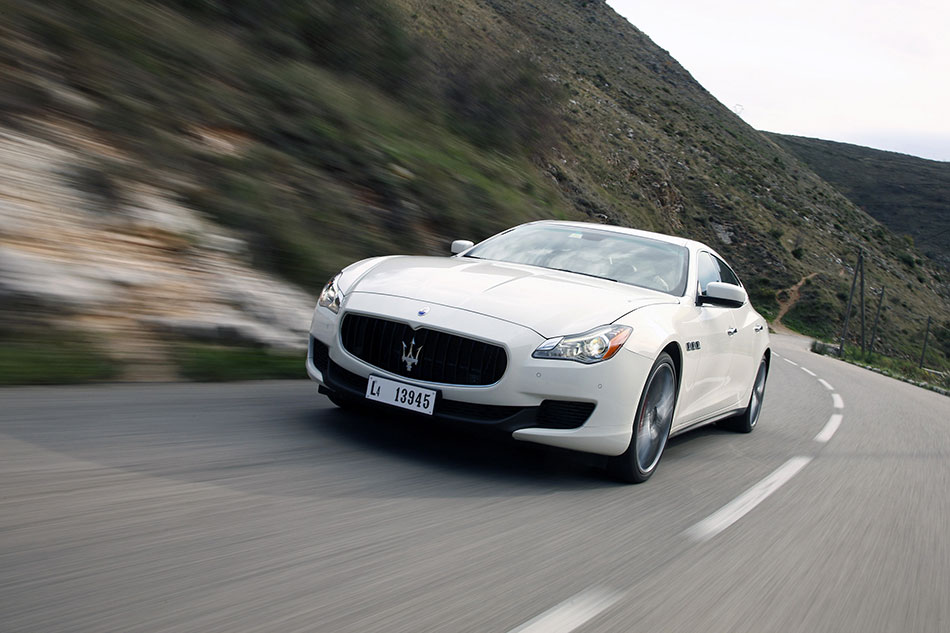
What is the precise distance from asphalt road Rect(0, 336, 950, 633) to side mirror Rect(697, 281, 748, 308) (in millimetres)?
1111

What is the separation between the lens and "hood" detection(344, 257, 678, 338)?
4738 millimetres

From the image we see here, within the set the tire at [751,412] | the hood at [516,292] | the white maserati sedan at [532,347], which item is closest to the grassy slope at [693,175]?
the tire at [751,412]

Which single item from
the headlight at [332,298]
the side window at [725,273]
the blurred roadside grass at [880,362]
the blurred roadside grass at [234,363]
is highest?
the side window at [725,273]

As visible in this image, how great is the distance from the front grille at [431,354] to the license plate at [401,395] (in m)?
0.08

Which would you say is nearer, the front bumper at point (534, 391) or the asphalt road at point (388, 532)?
the asphalt road at point (388, 532)

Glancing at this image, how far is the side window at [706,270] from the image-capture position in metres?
6.30

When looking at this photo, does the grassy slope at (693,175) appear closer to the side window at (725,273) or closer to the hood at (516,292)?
the side window at (725,273)

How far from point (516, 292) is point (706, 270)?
2143 mm

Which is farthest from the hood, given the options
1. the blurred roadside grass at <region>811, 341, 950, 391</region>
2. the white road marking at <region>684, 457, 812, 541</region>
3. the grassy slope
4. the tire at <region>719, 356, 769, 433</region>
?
the blurred roadside grass at <region>811, 341, 950, 391</region>

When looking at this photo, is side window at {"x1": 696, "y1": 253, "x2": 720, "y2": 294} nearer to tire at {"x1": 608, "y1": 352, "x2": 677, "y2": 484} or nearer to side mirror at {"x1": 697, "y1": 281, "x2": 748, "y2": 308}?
side mirror at {"x1": 697, "y1": 281, "x2": 748, "y2": 308}

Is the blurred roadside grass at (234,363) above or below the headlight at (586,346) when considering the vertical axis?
below

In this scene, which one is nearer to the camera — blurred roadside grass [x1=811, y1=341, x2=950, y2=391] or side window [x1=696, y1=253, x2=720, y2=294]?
side window [x1=696, y1=253, x2=720, y2=294]

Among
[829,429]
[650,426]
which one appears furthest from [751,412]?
[650,426]

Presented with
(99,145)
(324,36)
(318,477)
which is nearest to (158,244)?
(99,145)
